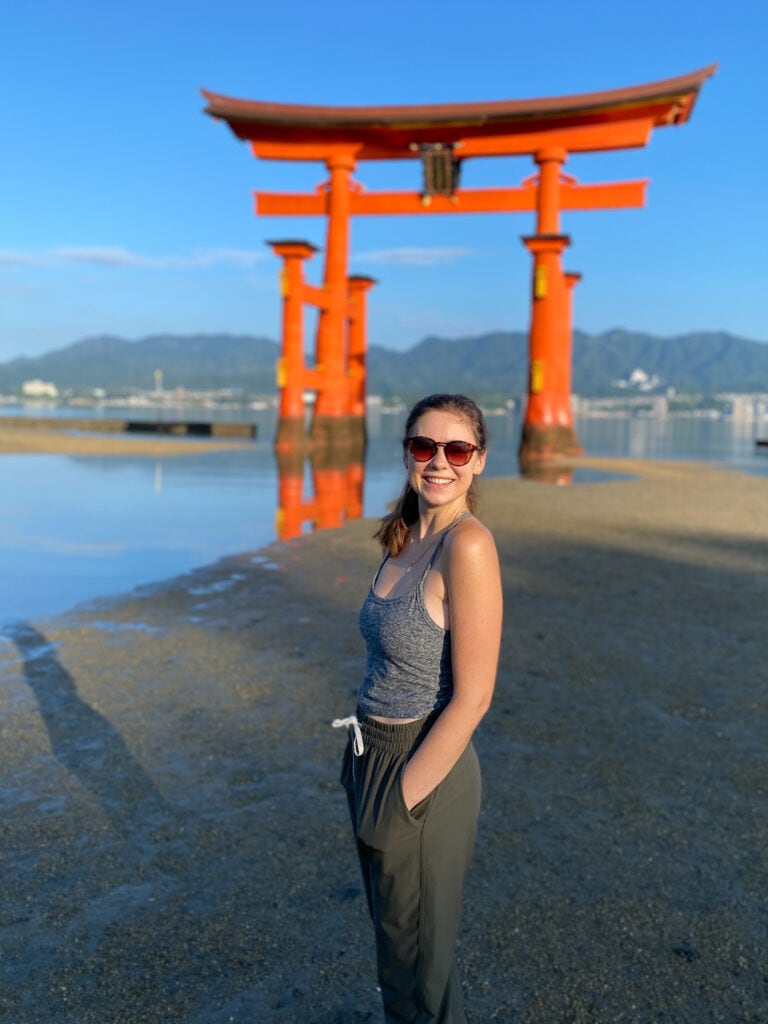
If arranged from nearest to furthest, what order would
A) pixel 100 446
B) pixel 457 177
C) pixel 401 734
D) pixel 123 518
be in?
pixel 401 734 < pixel 123 518 < pixel 457 177 < pixel 100 446

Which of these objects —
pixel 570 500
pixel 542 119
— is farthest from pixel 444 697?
pixel 542 119

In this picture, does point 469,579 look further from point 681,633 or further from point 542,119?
point 542,119

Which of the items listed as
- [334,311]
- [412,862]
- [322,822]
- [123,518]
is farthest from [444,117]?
[412,862]

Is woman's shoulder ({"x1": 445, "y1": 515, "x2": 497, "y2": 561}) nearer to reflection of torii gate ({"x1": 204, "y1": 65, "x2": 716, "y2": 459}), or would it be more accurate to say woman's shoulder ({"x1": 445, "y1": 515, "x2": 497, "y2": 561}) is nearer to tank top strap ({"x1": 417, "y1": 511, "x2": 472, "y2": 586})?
tank top strap ({"x1": 417, "y1": 511, "x2": 472, "y2": 586})

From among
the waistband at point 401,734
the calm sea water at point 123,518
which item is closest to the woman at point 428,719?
the waistband at point 401,734

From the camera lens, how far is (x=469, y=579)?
1.52 meters

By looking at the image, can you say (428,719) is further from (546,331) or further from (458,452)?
(546,331)

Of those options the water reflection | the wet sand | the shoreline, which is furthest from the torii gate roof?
the wet sand

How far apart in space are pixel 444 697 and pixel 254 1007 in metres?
0.98

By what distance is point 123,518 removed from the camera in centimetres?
1098

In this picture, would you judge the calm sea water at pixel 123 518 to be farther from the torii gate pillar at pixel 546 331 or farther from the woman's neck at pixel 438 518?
the woman's neck at pixel 438 518

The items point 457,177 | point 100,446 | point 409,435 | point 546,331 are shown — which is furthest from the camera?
point 100,446

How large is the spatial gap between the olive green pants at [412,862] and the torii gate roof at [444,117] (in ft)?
66.6

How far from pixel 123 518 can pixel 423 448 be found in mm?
9912
